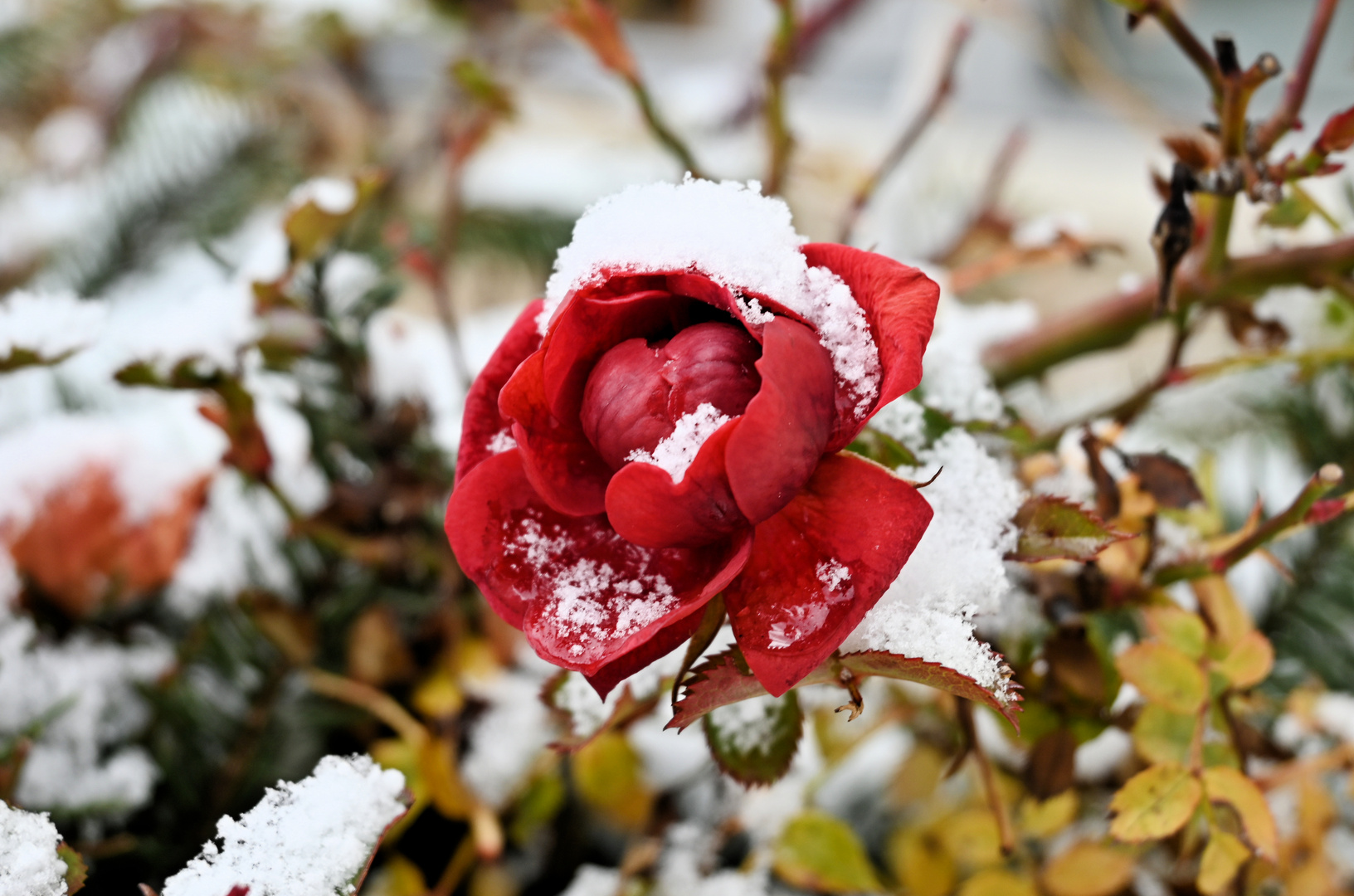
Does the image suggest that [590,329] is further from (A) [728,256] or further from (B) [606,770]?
(B) [606,770]

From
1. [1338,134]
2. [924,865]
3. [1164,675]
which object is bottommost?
[924,865]

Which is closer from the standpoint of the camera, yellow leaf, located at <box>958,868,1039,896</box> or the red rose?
the red rose

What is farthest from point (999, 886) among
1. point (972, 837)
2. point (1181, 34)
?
point (1181, 34)

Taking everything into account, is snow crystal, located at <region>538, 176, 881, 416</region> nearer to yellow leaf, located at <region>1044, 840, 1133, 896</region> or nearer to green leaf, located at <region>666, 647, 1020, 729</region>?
green leaf, located at <region>666, 647, 1020, 729</region>

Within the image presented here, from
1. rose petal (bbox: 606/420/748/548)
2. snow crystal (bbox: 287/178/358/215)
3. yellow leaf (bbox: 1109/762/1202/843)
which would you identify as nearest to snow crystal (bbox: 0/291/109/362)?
snow crystal (bbox: 287/178/358/215)

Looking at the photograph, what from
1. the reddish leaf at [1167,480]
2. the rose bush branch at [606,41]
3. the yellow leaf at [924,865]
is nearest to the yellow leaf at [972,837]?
the yellow leaf at [924,865]

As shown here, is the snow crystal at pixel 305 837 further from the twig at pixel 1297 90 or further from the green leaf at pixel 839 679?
the twig at pixel 1297 90
